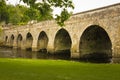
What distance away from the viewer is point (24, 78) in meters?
11.2

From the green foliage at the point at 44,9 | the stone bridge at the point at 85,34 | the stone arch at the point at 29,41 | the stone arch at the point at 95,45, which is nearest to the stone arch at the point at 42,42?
the stone bridge at the point at 85,34

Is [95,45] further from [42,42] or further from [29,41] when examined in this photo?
[29,41]

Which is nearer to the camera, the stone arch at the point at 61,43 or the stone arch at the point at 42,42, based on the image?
the stone arch at the point at 61,43

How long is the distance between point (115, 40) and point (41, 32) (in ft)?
75.5

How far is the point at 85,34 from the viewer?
32.6m

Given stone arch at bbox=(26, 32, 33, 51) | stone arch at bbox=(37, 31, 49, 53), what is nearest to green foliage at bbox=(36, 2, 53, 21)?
stone arch at bbox=(37, 31, 49, 53)

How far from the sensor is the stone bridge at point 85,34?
26602mm

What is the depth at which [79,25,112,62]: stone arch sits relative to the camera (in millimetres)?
32469

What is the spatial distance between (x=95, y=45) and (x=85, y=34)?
9.70ft

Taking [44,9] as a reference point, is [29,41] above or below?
below

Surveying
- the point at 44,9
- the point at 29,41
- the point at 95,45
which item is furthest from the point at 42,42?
the point at 44,9

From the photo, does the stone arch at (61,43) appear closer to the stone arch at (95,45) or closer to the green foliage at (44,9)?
the stone arch at (95,45)

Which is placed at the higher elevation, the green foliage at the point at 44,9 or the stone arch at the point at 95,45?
the green foliage at the point at 44,9

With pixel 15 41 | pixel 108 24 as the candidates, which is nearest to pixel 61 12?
pixel 108 24
